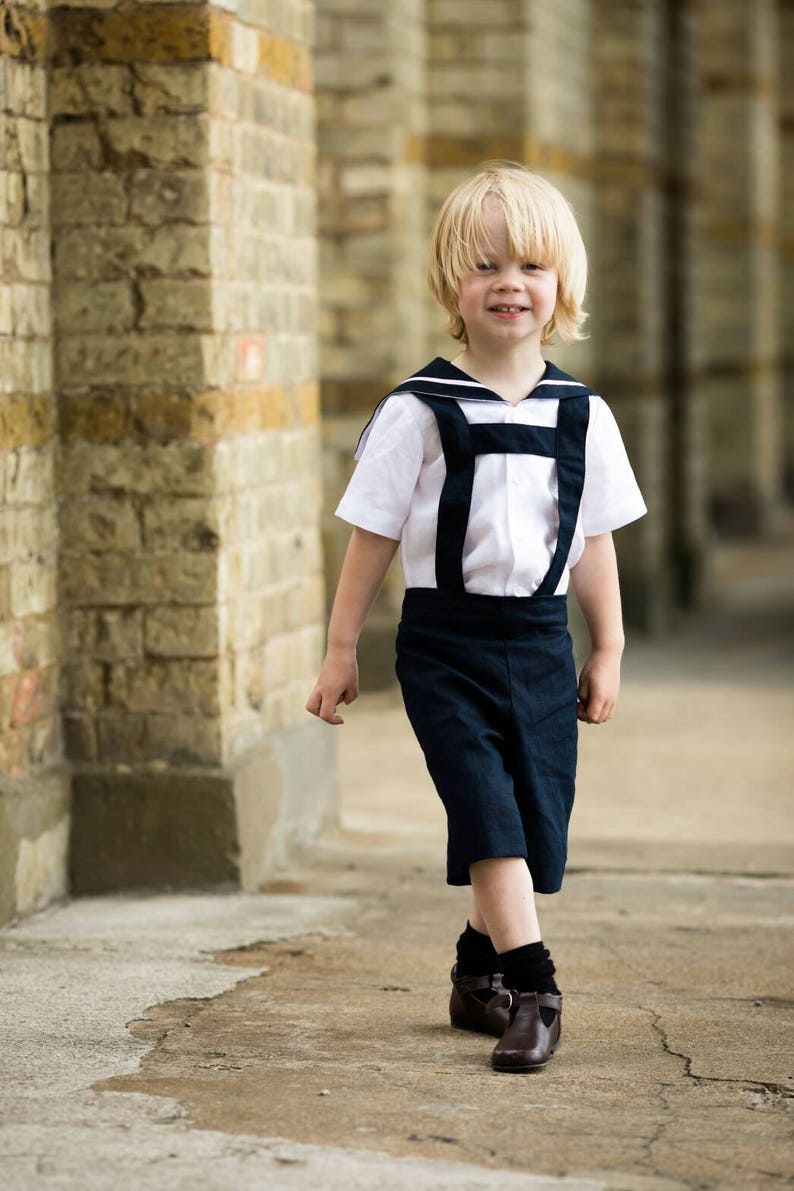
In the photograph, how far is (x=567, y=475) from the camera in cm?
381

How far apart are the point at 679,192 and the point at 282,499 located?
966 centimetres

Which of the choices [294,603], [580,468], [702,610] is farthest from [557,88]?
[580,468]

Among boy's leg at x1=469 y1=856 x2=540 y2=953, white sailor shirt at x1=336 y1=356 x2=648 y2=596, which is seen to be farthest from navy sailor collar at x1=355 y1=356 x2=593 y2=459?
boy's leg at x1=469 y1=856 x2=540 y2=953

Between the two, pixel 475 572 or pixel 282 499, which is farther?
pixel 282 499

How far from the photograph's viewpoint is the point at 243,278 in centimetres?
562

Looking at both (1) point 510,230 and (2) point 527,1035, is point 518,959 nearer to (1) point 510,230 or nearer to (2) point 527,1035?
(2) point 527,1035

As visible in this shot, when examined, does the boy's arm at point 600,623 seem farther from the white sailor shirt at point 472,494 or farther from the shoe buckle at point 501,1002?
the shoe buckle at point 501,1002

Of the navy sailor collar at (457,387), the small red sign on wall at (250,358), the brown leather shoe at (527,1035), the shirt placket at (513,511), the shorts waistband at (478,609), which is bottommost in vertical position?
the brown leather shoe at (527,1035)

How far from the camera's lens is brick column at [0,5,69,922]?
5.07m

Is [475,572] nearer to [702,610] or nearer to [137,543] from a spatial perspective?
[137,543]

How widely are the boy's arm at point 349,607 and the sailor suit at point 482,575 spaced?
0.06 meters

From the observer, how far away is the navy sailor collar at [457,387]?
3771mm

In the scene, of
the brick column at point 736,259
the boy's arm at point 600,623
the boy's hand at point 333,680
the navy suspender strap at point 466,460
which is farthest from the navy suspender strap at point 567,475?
the brick column at point 736,259

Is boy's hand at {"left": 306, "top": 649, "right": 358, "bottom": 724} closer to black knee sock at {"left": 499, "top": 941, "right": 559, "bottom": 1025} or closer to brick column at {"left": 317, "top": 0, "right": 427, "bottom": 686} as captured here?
black knee sock at {"left": 499, "top": 941, "right": 559, "bottom": 1025}
